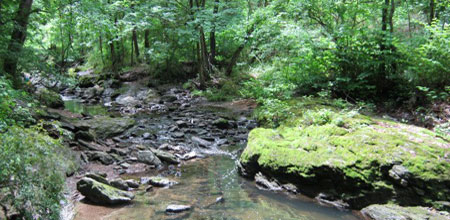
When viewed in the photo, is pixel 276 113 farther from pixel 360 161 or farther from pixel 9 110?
pixel 9 110

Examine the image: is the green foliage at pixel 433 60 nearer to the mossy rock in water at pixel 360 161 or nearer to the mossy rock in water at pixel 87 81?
the mossy rock in water at pixel 360 161

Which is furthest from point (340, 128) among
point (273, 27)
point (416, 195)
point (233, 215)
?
point (273, 27)

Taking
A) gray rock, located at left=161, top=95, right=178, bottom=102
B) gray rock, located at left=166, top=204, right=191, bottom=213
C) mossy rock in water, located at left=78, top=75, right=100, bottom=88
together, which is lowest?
gray rock, located at left=166, top=204, right=191, bottom=213

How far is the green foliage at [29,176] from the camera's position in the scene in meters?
3.38

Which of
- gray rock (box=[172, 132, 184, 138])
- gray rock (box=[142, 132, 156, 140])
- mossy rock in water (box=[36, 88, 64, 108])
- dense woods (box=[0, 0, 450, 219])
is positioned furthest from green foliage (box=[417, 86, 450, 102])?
mossy rock in water (box=[36, 88, 64, 108])

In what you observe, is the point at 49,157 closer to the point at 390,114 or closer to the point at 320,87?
the point at 390,114

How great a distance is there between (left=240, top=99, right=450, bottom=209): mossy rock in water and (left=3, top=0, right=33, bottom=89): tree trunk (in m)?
6.28

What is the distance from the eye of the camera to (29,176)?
3.52 metres

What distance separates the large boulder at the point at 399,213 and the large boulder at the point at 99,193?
422 cm

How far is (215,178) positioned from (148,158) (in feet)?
6.83

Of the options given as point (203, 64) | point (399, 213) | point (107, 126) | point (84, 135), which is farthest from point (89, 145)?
point (203, 64)

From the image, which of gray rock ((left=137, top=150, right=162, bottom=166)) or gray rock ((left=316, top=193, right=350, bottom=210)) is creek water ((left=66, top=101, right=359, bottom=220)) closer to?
gray rock ((left=316, top=193, right=350, bottom=210))

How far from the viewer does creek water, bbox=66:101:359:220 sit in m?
5.00

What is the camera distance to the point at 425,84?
30.3ft
